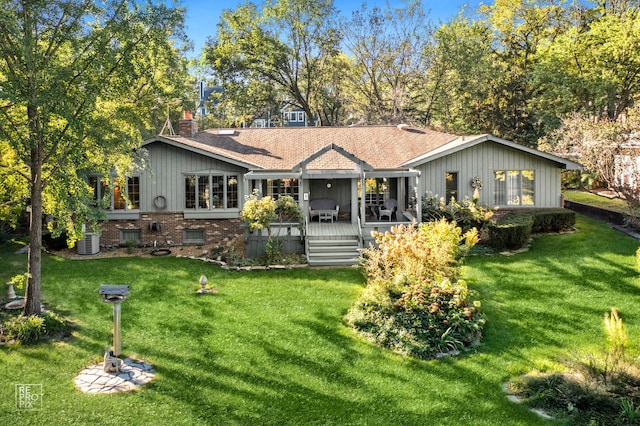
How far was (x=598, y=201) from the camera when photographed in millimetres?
24875

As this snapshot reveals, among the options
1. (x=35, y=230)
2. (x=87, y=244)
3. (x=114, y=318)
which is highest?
(x=35, y=230)

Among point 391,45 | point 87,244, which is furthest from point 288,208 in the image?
point 391,45

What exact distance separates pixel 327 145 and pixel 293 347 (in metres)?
9.76

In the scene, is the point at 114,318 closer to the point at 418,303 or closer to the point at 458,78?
the point at 418,303

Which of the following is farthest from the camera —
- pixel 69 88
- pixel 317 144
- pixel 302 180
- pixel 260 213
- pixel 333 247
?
pixel 317 144

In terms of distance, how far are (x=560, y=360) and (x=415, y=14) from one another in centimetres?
2947

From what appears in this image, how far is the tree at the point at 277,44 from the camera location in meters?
34.3

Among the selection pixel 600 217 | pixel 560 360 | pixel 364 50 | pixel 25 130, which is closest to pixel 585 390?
pixel 560 360

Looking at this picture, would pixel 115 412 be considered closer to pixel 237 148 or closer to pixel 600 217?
pixel 237 148

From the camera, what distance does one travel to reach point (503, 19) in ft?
118

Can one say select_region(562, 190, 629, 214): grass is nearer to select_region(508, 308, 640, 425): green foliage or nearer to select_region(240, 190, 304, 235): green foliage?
select_region(240, 190, 304, 235): green foliage

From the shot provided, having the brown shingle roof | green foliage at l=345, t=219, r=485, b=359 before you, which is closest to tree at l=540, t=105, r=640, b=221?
the brown shingle roof

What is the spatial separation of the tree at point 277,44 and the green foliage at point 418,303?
24.3m

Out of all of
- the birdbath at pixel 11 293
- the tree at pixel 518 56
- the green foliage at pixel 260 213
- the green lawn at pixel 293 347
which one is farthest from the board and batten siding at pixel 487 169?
the tree at pixel 518 56
